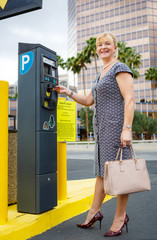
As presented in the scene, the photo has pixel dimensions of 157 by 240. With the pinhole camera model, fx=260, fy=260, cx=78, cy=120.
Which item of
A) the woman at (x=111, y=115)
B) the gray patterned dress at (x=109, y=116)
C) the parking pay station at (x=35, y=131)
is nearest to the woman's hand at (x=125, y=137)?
the woman at (x=111, y=115)

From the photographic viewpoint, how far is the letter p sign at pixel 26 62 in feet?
9.06

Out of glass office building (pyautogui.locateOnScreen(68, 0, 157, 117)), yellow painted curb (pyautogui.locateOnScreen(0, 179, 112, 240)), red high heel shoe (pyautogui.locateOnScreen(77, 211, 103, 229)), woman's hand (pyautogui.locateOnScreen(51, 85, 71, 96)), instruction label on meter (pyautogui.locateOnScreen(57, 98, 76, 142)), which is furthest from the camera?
glass office building (pyautogui.locateOnScreen(68, 0, 157, 117))

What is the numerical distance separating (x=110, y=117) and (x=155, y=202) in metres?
A: 2.11

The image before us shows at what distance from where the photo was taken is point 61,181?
134 inches

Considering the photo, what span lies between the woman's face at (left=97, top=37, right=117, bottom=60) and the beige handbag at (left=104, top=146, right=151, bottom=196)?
991mm

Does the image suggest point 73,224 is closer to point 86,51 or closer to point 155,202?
point 155,202

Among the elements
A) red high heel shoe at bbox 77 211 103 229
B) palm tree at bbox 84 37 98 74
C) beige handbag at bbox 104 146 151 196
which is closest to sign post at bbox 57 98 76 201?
red high heel shoe at bbox 77 211 103 229

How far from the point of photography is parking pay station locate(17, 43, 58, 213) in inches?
105

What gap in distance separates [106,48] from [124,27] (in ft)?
227

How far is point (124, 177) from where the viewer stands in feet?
7.04

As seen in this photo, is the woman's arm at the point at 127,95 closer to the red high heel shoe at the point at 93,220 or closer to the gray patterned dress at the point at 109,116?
the gray patterned dress at the point at 109,116

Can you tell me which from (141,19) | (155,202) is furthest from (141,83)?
(155,202)

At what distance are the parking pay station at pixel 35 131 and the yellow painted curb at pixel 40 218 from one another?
10 centimetres

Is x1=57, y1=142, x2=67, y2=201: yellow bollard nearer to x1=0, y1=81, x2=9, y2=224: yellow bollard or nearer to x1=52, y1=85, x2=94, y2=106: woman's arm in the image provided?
x1=52, y1=85, x2=94, y2=106: woman's arm
